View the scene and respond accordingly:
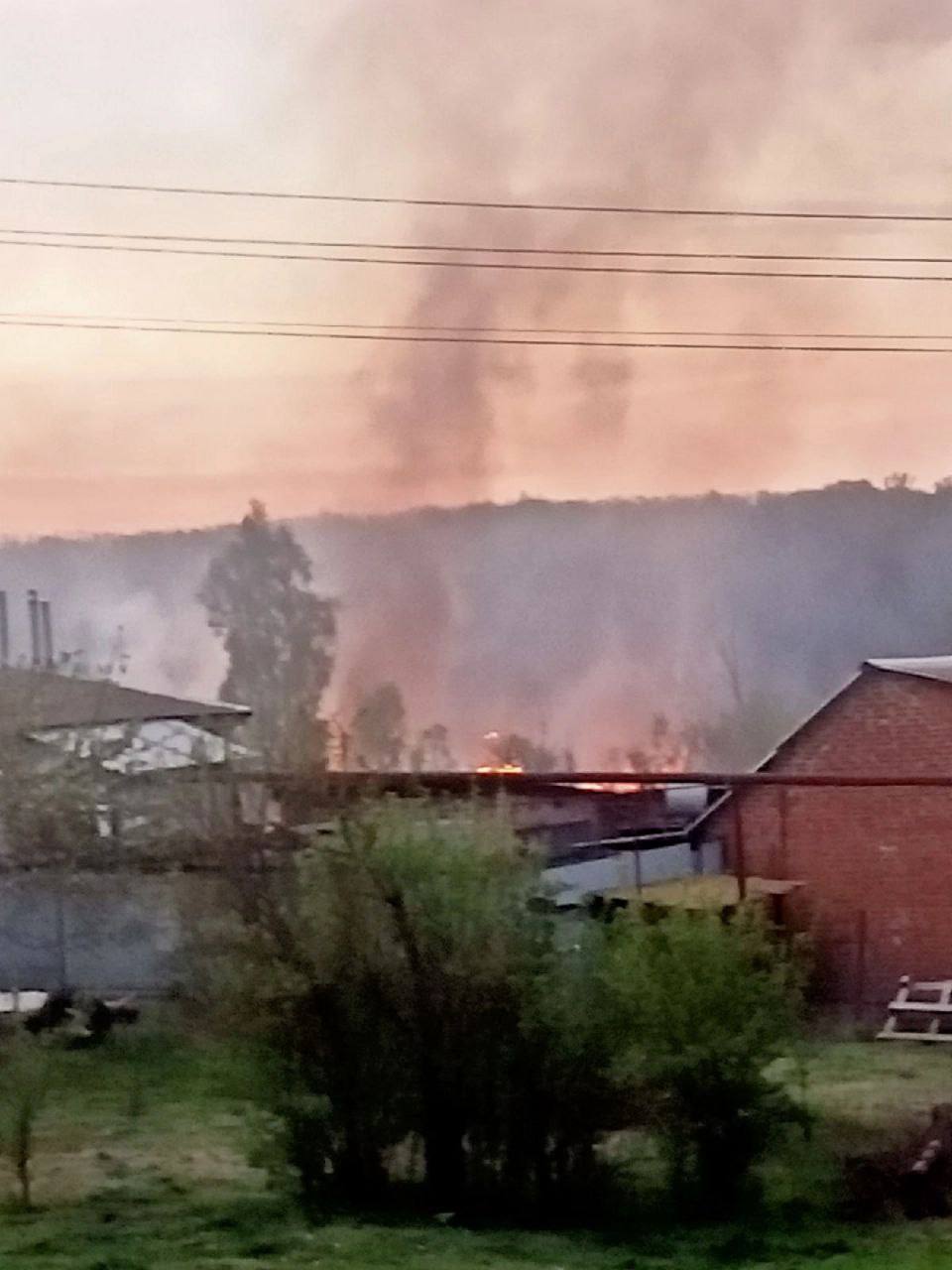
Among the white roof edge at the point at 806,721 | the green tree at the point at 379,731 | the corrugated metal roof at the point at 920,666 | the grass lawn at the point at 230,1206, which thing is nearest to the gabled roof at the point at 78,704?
the green tree at the point at 379,731

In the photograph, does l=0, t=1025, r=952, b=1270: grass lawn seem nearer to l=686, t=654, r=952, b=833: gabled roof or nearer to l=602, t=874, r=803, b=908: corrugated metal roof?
l=602, t=874, r=803, b=908: corrugated metal roof

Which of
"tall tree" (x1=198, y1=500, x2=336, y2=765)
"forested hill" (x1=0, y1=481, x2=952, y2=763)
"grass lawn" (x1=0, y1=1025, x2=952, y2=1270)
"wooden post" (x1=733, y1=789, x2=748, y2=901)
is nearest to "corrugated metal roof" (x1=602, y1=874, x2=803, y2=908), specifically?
"wooden post" (x1=733, y1=789, x2=748, y2=901)

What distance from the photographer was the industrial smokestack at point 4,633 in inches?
→ 152

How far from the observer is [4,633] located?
4168mm

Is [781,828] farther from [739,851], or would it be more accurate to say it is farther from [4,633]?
[4,633]

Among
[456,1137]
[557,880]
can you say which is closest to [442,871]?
[557,880]

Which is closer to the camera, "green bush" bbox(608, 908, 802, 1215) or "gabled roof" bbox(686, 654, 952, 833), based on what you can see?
"green bush" bbox(608, 908, 802, 1215)

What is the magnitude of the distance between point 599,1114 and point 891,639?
6.78 ft

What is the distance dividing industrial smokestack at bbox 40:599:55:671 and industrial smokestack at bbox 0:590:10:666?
9 cm

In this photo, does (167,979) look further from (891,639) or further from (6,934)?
(891,639)

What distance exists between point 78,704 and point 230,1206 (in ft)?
4.04

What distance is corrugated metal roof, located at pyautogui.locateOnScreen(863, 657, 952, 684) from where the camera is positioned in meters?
4.42

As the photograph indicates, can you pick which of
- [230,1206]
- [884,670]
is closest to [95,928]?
[230,1206]

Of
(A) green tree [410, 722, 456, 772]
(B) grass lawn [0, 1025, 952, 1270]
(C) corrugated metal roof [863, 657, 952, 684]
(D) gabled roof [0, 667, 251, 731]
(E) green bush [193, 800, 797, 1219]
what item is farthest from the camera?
(C) corrugated metal roof [863, 657, 952, 684]
